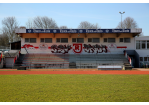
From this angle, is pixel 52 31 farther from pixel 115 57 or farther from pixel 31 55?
pixel 115 57

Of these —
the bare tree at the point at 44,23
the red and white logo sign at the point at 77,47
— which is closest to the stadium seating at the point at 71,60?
the red and white logo sign at the point at 77,47

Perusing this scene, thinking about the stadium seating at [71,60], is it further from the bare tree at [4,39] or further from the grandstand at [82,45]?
the bare tree at [4,39]

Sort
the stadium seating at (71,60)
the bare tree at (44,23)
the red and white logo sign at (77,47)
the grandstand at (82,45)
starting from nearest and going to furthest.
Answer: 1. the stadium seating at (71,60)
2. the grandstand at (82,45)
3. the red and white logo sign at (77,47)
4. the bare tree at (44,23)

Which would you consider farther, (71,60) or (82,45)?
(82,45)

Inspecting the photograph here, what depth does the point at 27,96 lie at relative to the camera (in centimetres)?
835

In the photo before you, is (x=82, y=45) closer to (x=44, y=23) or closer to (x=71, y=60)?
(x=71, y=60)

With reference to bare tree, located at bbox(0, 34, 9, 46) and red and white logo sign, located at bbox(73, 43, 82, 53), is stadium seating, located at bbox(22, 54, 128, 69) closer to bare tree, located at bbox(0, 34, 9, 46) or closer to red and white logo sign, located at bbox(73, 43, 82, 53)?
red and white logo sign, located at bbox(73, 43, 82, 53)

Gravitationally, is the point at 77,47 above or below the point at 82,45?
below

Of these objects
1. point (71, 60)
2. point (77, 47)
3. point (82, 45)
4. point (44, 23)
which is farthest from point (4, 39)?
point (71, 60)

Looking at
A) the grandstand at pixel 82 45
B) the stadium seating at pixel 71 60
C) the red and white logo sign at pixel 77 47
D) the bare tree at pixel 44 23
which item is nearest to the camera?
the stadium seating at pixel 71 60

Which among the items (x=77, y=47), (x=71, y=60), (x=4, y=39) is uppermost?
(x=4, y=39)

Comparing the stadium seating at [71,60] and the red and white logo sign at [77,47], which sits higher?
the red and white logo sign at [77,47]

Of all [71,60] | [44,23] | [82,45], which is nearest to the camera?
[71,60]

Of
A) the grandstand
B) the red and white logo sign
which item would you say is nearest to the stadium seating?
the grandstand
